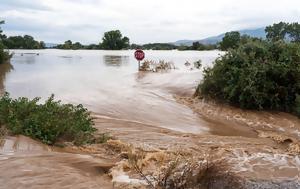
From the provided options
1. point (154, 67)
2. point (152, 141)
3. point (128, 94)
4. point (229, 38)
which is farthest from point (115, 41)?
point (152, 141)

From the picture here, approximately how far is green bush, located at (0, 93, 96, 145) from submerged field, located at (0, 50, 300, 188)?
1.02ft

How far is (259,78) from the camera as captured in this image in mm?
12742

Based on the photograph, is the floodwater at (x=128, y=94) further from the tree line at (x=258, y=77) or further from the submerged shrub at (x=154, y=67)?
the submerged shrub at (x=154, y=67)

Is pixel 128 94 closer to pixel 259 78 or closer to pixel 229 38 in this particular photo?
pixel 259 78

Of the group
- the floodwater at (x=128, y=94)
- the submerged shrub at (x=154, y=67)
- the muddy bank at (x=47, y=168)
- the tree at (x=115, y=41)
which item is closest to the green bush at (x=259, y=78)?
the floodwater at (x=128, y=94)

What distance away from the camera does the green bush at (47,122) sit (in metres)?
7.55

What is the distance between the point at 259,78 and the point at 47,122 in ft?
22.6

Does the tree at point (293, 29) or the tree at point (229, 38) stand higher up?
the tree at point (293, 29)

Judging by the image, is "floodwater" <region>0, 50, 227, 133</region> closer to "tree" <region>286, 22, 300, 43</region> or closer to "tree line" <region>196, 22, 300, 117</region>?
"tree line" <region>196, 22, 300, 117</region>

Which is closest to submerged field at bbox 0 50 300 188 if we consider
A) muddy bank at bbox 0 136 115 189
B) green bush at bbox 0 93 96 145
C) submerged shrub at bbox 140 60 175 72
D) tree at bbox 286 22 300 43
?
muddy bank at bbox 0 136 115 189

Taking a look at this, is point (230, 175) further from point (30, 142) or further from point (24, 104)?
point (24, 104)

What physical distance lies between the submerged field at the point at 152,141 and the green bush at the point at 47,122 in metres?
0.31

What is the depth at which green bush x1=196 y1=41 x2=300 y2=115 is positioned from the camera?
12.6 metres

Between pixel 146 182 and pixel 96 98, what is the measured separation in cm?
807
